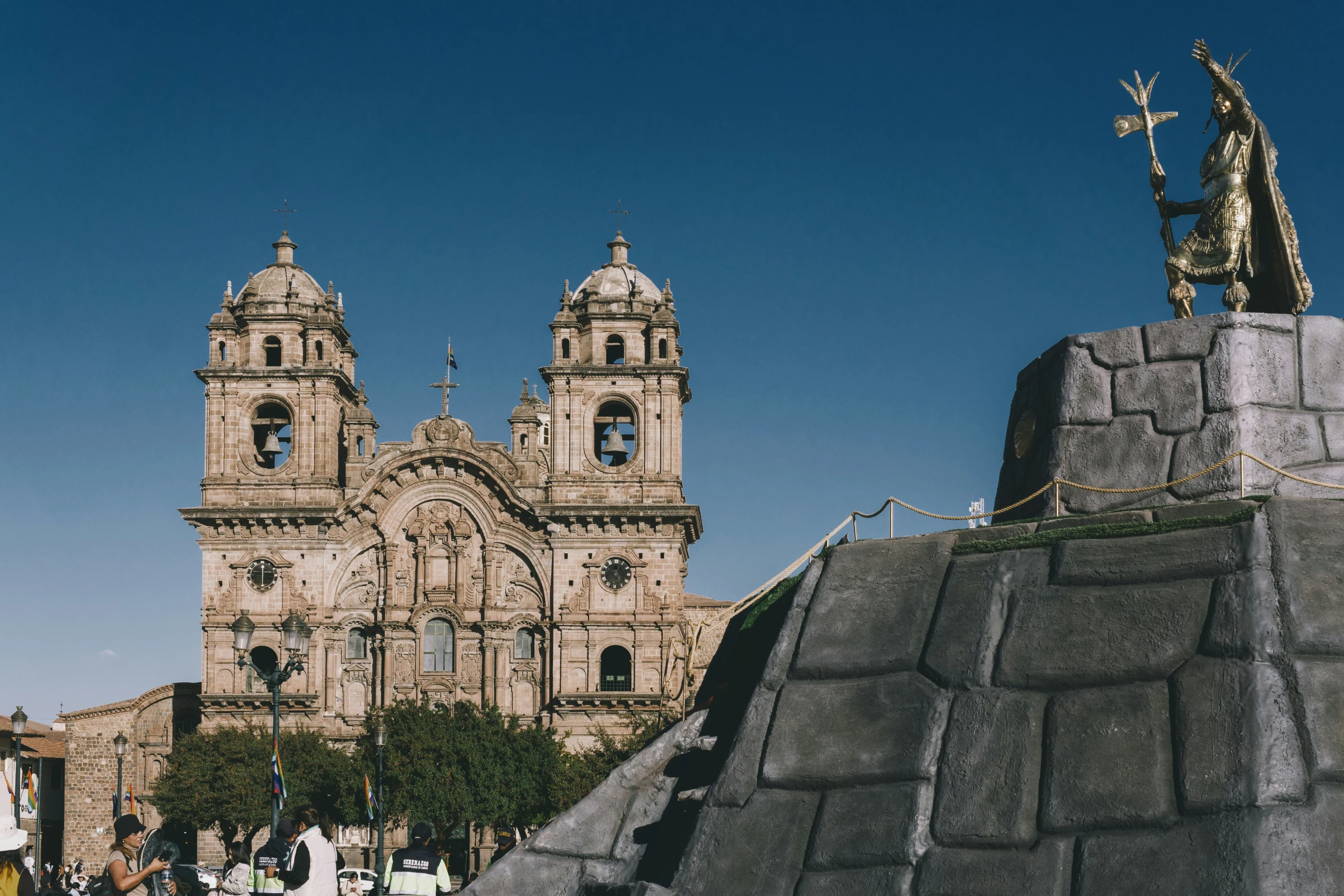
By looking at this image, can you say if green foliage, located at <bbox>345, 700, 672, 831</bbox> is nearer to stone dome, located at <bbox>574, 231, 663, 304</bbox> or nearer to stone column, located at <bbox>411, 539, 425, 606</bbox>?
stone column, located at <bbox>411, 539, 425, 606</bbox>

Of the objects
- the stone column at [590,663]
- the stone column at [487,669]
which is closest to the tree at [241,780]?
the stone column at [487,669]

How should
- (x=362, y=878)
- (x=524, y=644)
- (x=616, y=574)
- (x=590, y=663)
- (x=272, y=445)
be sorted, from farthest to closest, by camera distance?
(x=272, y=445)
(x=524, y=644)
(x=616, y=574)
(x=590, y=663)
(x=362, y=878)

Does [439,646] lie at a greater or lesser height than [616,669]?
greater

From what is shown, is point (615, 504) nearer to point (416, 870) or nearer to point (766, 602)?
point (766, 602)

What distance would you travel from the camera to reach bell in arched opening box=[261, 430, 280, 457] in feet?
176

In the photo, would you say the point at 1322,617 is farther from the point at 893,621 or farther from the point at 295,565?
the point at 295,565

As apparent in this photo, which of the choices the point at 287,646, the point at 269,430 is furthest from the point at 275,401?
the point at 287,646

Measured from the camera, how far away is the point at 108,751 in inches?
2148

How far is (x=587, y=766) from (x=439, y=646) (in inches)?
378

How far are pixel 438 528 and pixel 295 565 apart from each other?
4.47 meters

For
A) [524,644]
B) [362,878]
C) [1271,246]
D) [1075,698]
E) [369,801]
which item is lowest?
[362,878]

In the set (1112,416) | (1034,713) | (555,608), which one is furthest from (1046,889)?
(555,608)

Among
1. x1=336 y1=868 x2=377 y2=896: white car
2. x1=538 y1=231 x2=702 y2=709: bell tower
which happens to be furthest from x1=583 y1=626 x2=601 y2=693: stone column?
x1=336 y1=868 x2=377 y2=896: white car

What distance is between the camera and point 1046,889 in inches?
434
